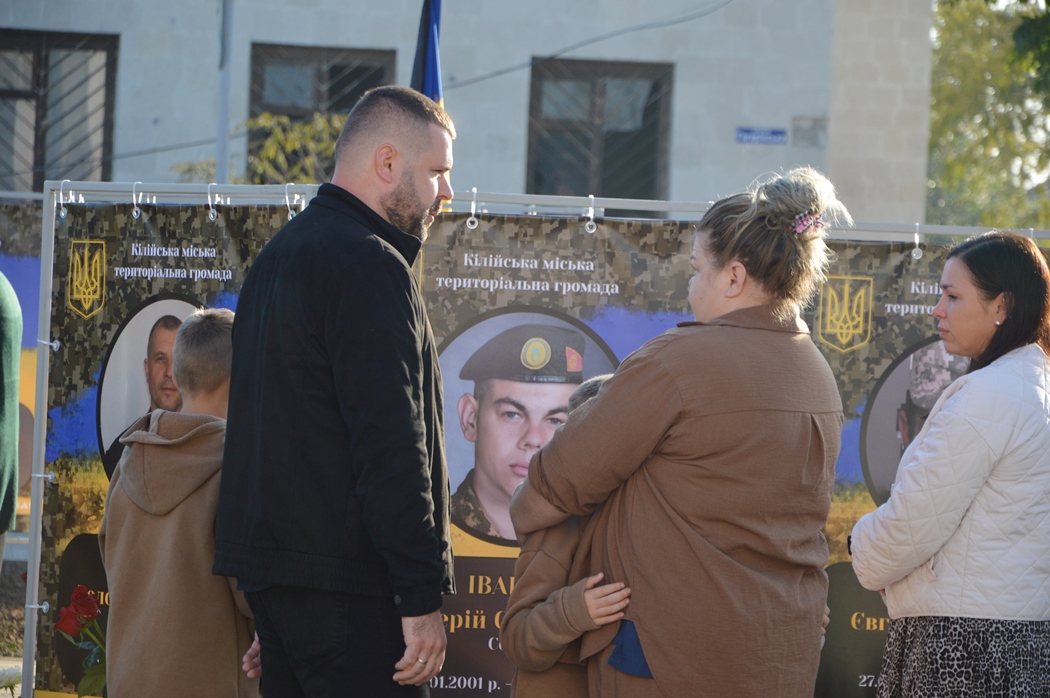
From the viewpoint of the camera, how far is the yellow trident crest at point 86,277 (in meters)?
3.79

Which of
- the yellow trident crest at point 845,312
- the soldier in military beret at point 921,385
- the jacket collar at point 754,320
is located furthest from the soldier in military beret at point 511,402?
the jacket collar at point 754,320

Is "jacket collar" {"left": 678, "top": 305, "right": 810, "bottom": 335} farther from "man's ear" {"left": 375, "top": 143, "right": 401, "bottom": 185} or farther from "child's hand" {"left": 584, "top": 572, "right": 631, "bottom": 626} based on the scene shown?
"man's ear" {"left": 375, "top": 143, "right": 401, "bottom": 185}

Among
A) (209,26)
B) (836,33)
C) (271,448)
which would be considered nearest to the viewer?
(271,448)

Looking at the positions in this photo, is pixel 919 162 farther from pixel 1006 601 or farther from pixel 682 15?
pixel 1006 601

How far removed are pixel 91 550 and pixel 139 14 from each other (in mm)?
7754

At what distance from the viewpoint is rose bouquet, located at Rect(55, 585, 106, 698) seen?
141 inches

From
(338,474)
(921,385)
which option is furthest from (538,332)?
(338,474)

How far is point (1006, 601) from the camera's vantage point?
2.53 meters

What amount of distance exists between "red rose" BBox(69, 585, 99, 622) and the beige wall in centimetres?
918

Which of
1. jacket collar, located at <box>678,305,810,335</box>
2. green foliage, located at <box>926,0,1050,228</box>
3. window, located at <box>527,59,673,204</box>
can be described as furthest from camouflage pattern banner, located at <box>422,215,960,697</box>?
green foliage, located at <box>926,0,1050,228</box>

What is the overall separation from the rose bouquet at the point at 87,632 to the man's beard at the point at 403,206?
2.07m

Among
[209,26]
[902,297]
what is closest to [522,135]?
[209,26]

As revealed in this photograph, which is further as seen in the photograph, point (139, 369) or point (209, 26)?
point (209, 26)

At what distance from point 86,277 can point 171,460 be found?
4.19ft
